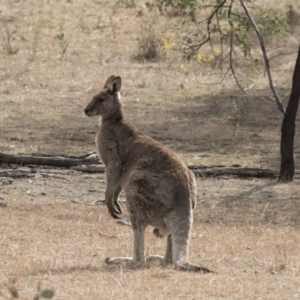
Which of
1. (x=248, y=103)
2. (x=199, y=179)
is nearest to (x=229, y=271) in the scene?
(x=199, y=179)

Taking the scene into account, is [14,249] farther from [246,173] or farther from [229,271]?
[246,173]

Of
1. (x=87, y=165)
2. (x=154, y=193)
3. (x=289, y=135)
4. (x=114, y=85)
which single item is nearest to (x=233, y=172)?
(x=289, y=135)

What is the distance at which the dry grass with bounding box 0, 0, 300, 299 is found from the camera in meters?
6.70

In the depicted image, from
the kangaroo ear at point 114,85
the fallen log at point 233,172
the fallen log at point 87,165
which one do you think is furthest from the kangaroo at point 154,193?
the fallen log at point 233,172

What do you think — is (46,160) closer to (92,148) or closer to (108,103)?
(92,148)

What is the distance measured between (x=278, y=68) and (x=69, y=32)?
14.9ft

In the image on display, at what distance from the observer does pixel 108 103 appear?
27.6 ft

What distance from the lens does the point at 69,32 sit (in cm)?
1961

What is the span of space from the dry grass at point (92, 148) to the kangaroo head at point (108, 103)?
1079 millimetres

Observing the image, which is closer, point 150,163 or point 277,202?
point 150,163

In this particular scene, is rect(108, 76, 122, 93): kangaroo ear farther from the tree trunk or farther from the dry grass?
the tree trunk

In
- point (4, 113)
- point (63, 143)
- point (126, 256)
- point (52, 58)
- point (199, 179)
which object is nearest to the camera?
point (126, 256)

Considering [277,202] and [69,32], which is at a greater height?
[69,32]

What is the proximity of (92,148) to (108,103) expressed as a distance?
4374 millimetres
